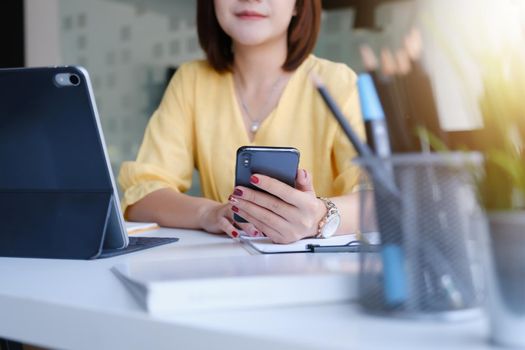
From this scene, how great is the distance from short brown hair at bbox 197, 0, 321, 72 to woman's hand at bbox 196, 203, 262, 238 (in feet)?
1.73

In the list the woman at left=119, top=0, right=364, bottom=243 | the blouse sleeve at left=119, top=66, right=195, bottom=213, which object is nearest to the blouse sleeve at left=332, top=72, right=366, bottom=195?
the woman at left=119, top=0, right=364, bottom=243

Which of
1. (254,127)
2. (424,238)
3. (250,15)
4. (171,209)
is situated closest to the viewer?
(424,238)

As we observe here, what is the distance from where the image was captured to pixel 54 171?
0.84 metres

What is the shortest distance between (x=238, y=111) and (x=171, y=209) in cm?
37

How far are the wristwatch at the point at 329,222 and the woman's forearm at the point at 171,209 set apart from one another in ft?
0.99

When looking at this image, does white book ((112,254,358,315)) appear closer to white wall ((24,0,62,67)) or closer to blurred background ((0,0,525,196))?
blurred background ((0,0,525,196))

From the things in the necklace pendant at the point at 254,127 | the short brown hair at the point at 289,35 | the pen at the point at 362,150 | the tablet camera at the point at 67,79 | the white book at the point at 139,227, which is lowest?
the white book at the point at 139,227

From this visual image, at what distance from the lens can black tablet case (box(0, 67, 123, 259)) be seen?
787 mm

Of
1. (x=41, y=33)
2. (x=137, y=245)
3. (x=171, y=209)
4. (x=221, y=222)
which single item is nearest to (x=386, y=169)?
(x=137, y=245)

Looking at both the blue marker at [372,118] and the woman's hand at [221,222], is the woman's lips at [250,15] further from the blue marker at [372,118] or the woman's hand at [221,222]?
the blue marker at [372,118]

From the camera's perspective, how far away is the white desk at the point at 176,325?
1.40 feet

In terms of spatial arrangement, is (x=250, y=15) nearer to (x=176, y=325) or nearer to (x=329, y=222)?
(x=329, y=222)

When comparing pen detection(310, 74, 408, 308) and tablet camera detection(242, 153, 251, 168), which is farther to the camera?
tablet camera detection(242, 153, 251, 168)

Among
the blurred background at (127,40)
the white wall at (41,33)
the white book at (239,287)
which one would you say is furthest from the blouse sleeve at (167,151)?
the white wall at (41,33)
